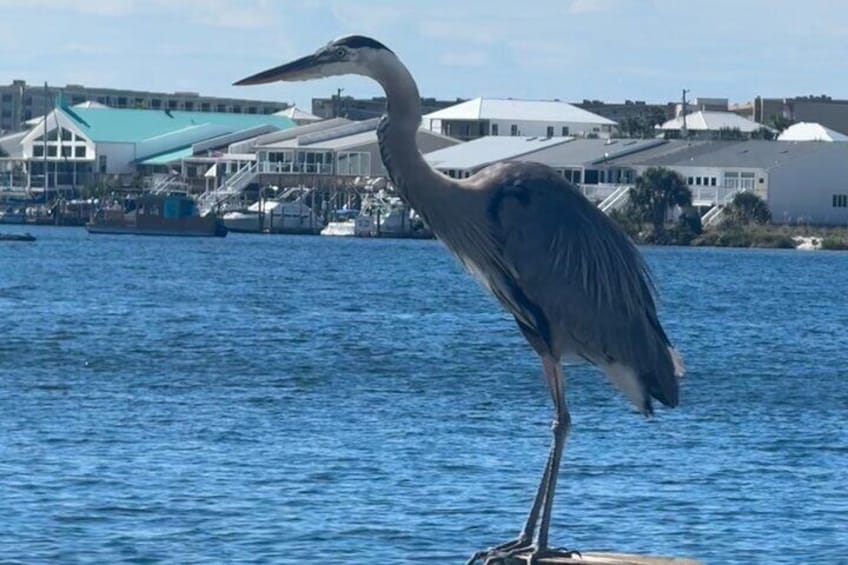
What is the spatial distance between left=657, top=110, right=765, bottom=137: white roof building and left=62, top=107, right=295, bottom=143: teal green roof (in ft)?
92.4

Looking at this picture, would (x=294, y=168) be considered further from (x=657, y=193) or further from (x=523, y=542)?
(x=523, y=542)

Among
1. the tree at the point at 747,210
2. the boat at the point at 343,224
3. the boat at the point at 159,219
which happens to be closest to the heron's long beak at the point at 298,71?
the tree at the point at 747,210

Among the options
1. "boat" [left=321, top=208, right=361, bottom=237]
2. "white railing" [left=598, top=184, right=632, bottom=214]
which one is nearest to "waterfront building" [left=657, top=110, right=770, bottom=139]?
"boat" [left=321, top=208, right=361, bottom=237]

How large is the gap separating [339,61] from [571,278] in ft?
5.30

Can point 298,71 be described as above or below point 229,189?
above

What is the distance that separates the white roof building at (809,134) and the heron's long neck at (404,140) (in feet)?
419

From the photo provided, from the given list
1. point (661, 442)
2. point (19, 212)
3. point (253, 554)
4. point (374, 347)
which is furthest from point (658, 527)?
point (19, 212)

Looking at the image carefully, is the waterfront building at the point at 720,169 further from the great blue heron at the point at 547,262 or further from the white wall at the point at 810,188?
the great blue heron at the point at 547,262

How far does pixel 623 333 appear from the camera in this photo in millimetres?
11992

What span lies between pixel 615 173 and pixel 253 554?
365 ft

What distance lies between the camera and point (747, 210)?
4968 inches

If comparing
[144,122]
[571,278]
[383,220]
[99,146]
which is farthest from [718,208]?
[571,278]

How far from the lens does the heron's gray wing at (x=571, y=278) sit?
11812 mm

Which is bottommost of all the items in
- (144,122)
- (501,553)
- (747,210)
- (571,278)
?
(747,210)
